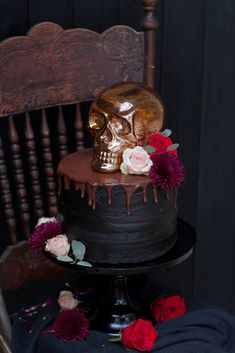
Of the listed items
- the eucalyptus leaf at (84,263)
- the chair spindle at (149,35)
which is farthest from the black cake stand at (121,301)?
the chair spindle at (149,35)

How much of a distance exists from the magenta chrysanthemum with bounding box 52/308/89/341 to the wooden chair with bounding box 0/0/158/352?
0.32ft

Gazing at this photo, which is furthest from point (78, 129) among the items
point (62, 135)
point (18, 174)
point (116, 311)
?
point (116, 311)

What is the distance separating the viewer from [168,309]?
3.94ft

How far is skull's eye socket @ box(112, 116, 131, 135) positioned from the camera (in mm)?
1068

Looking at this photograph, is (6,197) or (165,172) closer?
(165,172)

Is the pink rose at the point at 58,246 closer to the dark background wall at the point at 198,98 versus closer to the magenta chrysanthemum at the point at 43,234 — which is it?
the magenta chrysanthemum at the point at 43,234

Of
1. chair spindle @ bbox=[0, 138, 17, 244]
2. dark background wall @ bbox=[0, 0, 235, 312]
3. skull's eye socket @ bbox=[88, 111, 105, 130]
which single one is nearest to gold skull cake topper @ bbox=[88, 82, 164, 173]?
skull's eye socket @ bbox=[88, 111, 105, 130]

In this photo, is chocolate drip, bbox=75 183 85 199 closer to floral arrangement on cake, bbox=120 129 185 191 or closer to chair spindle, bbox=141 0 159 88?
floral arrangement on cake, bbox=120 129 185 191

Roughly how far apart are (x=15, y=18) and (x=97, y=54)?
0.62 feet

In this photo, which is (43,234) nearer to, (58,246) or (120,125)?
(58,246)

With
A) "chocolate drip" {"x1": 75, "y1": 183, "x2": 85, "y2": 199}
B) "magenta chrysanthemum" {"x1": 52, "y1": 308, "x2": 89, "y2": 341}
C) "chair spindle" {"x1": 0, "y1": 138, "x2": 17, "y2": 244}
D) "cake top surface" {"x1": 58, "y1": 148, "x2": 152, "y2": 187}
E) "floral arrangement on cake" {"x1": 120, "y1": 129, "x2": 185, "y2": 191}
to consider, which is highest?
"floral arrangement on cake" {"x1": 120, "y1": 129, "x2": 185, "y2": 191}

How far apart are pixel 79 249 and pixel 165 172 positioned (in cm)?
20

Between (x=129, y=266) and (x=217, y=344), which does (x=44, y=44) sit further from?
(x=217, y=344)

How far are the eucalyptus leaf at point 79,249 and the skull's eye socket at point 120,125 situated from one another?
0.20 metres
